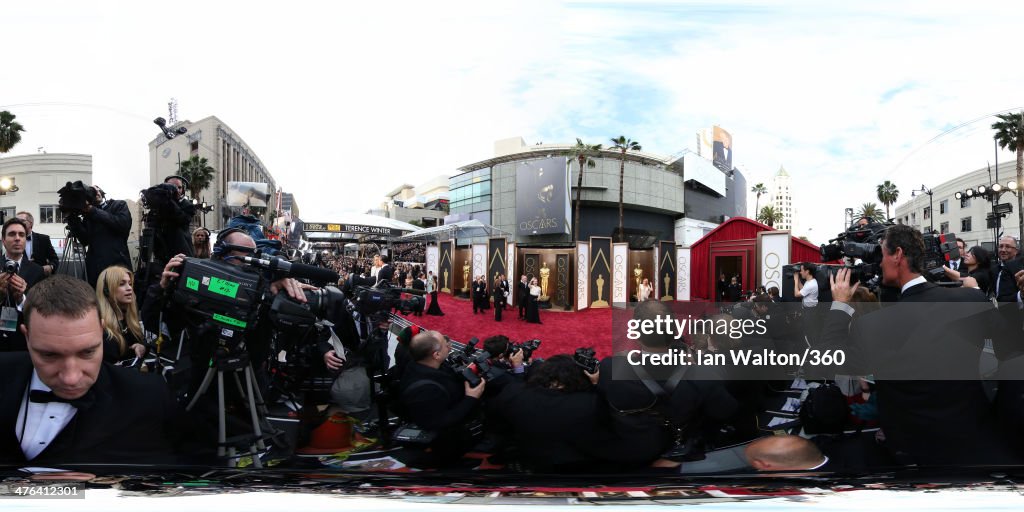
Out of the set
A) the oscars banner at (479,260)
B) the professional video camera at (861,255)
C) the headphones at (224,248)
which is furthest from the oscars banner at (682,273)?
the headphones at (224,248)

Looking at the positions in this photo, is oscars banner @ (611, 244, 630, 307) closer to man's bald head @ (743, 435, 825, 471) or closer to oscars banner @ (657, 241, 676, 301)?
oscars banner @ (657, 241, 676, 301)

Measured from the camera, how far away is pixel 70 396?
1.14m

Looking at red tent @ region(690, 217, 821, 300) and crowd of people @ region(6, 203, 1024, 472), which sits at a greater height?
red tent @ region(690, 217, 821, 300)

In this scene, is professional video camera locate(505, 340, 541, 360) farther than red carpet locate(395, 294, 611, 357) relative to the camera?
No

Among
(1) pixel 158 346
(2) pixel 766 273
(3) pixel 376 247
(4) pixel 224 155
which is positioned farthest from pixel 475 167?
(1) pixel 158 346

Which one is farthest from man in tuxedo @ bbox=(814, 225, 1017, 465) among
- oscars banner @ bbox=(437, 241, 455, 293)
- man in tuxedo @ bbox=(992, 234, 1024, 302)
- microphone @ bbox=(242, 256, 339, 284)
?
oscars banner @ bbox=(437, 241, 455, 293)

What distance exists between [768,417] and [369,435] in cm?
221

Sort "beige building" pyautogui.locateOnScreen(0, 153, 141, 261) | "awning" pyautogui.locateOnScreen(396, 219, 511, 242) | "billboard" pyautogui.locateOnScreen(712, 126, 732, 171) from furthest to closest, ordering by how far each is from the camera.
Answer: "billboard" pyautogui.locateOnScreen(712, 126, 732, 171) → "awning" pyautogui.locateOnScreen(396, 219, 511, 242) → "beige building" pyautogui.locateOnScreen(0, 153, 141, 261)

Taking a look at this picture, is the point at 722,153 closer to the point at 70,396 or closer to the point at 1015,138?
the point at 1015,138

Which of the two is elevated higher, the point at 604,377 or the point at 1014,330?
the point at 1014,330

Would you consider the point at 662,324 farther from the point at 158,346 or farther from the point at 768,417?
the point at 158,346

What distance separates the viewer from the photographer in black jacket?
7.69 feet

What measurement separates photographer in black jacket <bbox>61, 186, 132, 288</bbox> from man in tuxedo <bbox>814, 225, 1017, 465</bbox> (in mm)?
4019

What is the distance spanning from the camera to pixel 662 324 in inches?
66.5
